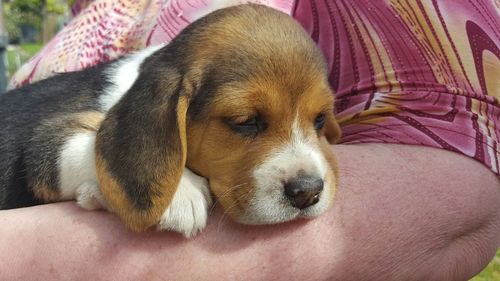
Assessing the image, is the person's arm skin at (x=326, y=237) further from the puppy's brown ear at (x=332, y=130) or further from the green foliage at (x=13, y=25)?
the green foliage at (x=13, y=25)

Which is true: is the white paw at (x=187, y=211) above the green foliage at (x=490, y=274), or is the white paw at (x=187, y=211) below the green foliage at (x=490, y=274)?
above

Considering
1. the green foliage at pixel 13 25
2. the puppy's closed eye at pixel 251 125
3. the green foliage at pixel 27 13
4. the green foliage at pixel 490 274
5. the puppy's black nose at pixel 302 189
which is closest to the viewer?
the puppy's black nose at pixel 302 189

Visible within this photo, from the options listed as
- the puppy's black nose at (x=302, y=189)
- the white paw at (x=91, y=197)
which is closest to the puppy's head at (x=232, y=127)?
the puppy's black nose at (x=302, y=189)

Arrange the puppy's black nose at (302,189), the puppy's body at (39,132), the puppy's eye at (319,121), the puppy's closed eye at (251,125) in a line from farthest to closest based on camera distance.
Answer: the puppy's body at (39,132), the puppy's eye at (319,121), the puppy's closed eye at (251,125), the puppy's black nose at (302,189)

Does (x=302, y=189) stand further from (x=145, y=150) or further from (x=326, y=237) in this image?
(x=145, y=150)

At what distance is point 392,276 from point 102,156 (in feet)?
3.33

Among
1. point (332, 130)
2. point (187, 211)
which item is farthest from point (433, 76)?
point (187, 211)

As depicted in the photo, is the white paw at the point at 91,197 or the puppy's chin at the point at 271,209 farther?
the white paw at the point at 91,197

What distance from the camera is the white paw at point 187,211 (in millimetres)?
1934

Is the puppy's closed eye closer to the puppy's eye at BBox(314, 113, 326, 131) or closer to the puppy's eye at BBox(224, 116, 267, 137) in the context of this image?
the puppy's eye at BBox(224, 116, 267, 137)

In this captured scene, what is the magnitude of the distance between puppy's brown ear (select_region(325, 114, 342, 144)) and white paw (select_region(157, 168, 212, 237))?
556mm

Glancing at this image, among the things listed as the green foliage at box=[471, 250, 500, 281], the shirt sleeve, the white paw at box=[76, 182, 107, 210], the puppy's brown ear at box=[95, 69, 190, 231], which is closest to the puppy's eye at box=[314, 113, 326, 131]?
the shirt sleeve

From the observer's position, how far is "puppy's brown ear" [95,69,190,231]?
6.30 ft

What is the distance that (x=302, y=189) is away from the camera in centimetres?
189
